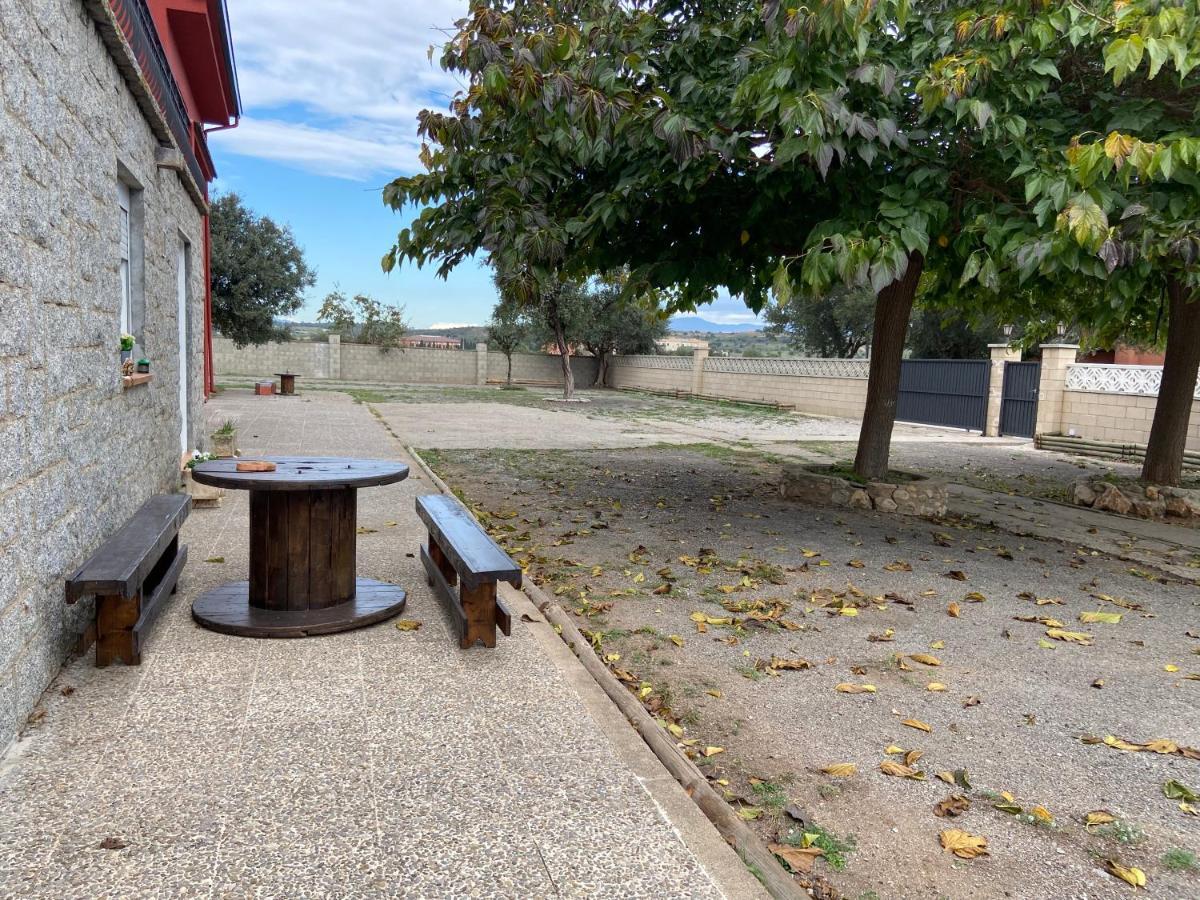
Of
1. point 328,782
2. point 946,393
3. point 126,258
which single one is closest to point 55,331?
point 328,782

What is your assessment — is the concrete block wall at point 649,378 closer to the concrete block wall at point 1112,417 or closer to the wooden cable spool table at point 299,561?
the concrete block wall at point 1112,417

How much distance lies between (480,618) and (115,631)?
1.46 meters

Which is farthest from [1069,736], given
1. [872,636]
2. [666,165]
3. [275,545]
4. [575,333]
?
[575,333]

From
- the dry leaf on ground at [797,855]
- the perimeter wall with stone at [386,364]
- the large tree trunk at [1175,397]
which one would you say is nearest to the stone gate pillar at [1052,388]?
the large tree trunk at [1175,397]

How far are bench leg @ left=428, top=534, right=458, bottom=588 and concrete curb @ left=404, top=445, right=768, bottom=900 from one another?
1.94 feet

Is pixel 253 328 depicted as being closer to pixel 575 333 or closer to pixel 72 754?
pixel 575 333

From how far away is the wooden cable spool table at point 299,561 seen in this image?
3.76 meters

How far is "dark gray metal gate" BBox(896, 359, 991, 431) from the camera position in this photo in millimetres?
18188

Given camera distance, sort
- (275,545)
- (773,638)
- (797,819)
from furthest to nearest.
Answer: (773,638), (275,545), (797,819)

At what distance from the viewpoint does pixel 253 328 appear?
20.3 metres

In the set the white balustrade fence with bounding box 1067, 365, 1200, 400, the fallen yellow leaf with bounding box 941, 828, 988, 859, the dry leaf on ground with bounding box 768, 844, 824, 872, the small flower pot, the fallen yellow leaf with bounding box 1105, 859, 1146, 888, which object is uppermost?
the white balustrade fence with bounding box 1067, 365, 1200, 400

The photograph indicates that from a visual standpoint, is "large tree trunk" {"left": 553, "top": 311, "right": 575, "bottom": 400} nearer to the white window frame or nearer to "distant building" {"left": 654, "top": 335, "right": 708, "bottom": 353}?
"distant building" {"left": 654, "top": 335, "right": 708, "bottom": 353}

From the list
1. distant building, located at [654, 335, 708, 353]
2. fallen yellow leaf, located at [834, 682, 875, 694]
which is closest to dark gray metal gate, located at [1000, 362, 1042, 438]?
distant building, located at [654, 335, 708, 353]

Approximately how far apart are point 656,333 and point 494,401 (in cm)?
1303
